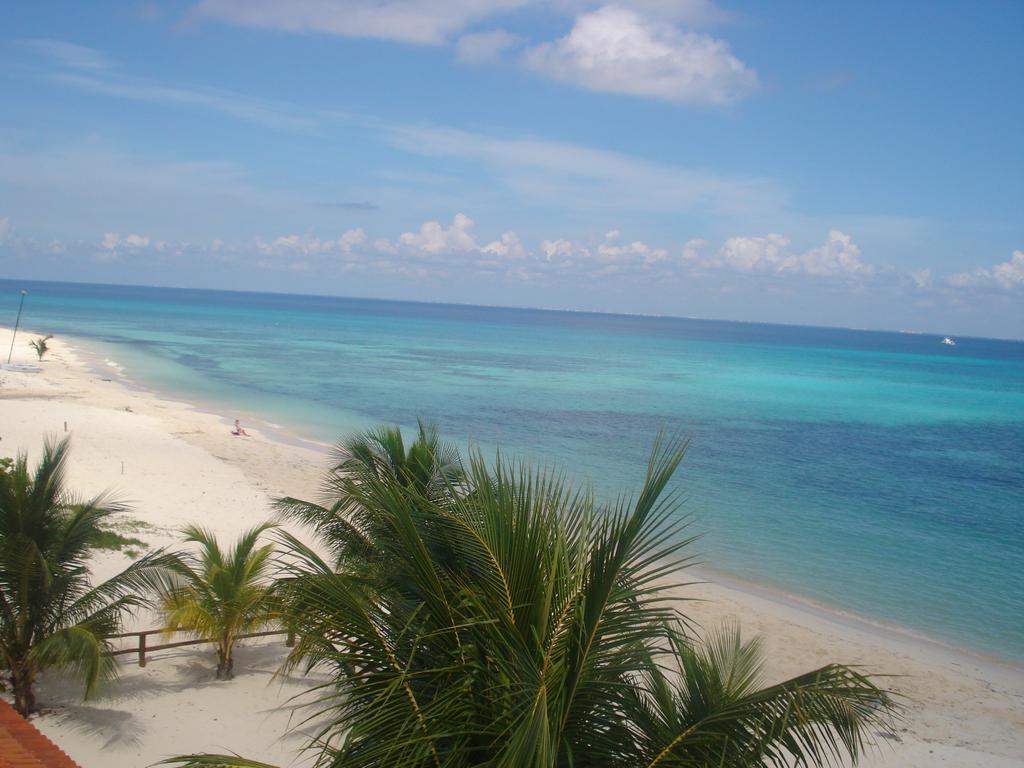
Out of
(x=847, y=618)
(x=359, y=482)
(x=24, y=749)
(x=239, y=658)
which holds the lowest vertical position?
(x=847, y=618)

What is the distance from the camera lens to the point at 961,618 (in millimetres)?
19781

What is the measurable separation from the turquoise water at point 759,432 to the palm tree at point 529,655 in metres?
0.92

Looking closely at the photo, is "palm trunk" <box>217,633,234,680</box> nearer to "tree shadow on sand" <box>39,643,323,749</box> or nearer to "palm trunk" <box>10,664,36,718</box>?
"tree shadow on sand" <box>39,643,323,749</box>

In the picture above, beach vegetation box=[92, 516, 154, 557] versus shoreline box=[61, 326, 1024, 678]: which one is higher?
beach vegetation box=[92, 516, 154, 557]

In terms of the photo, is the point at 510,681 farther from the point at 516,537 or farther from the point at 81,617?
the point at 81,617

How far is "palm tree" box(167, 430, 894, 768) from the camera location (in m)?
3.95

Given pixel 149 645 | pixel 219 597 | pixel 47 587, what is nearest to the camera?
pixel 47 587

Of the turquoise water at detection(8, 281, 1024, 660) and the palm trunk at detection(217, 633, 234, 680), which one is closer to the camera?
the palm trunk at detection(217, 633, 234, 680)

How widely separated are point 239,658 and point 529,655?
9.95 meters

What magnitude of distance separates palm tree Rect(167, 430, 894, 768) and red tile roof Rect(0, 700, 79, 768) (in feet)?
9.89

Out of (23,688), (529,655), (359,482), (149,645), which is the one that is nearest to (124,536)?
(149,645)

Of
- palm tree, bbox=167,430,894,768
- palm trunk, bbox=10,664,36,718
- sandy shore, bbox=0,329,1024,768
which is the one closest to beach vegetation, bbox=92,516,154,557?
sandy shore, bbox=0,329,1024,768

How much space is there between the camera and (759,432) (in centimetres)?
4712

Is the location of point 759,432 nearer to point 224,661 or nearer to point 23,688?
point 224,661
